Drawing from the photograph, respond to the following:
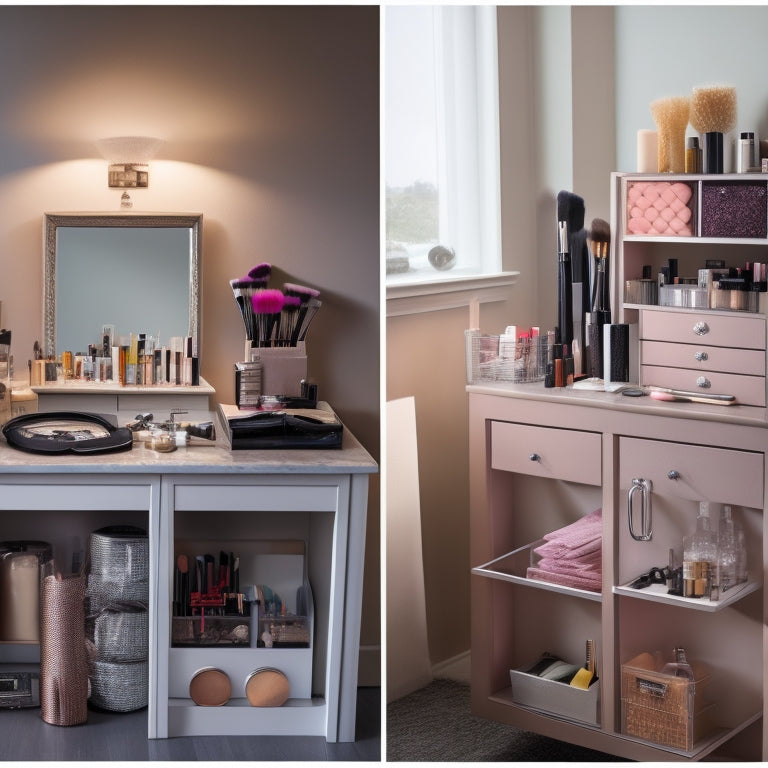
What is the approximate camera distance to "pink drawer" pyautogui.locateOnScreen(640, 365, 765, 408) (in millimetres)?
2145

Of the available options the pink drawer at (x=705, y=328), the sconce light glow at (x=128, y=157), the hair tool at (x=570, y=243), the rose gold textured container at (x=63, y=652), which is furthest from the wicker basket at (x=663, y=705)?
the sconce light glow at (x=128, y=157)

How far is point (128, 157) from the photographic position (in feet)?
8.80

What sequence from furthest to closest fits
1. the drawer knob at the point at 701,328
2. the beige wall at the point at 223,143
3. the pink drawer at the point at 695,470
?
the beige wall at the point at 223,143 < the drawer knob at the point at 701,328 < the pink drawer at the point at 695,470

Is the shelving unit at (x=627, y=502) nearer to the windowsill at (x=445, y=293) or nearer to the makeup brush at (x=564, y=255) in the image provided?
the makeup brush at (x=564, y=255)

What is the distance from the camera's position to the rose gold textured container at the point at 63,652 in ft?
8.09

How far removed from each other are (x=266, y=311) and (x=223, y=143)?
1.52ft

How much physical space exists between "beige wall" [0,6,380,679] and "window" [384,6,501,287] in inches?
11.6

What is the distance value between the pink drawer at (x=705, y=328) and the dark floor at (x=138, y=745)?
1.19m

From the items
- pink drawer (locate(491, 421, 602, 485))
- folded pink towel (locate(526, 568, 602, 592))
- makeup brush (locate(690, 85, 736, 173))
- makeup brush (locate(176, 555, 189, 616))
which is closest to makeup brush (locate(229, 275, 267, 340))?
makeup brush (locate(176, 555, 189, 616))

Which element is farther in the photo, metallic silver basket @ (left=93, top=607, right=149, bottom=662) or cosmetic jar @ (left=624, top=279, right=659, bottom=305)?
metallic silver basket @ (left=93, top=607, right=149, bottom=662)

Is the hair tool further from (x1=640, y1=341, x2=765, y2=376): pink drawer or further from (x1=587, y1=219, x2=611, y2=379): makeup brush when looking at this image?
(x1=640, y1=341, x2=765, y2=376): pink drawer

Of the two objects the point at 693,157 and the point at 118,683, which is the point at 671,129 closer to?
the point at 693,157

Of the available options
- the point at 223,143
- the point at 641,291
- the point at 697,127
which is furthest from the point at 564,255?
the point at 223,143

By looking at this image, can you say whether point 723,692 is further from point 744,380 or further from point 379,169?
point 379,169
